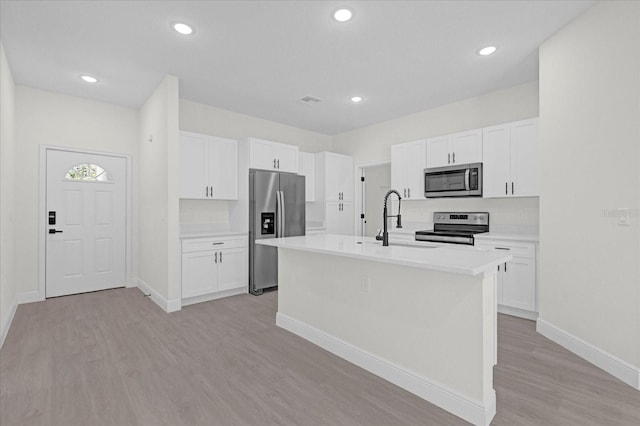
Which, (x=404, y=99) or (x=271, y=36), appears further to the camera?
(x=404, y=99)

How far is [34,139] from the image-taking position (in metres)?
4.24

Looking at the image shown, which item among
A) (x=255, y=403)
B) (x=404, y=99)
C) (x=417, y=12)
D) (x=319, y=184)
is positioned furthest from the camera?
(x=319, y=184)

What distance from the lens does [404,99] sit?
4.61 m

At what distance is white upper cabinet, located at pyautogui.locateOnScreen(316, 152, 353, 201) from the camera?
19.5 feet

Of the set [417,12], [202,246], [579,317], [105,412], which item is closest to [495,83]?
[417,12]

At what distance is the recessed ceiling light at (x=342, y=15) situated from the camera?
101 inches

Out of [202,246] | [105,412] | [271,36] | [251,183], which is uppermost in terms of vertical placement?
[271,36]

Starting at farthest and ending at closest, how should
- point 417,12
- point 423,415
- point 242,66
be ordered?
point 242,66 → point 417,12 → point 423,415

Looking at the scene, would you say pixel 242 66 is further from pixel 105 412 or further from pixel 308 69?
pixel 105 412

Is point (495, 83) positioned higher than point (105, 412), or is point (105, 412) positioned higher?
Result: point (495, 83)

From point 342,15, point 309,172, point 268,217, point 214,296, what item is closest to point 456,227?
point 309,172

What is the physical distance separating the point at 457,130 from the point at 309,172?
2.60 metres

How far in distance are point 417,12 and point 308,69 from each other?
4.57 ft

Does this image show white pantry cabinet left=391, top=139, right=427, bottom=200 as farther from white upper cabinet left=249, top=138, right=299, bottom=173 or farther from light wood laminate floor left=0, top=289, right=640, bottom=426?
light wood laminate floor left=0, top=289, right=640, bottom=426
